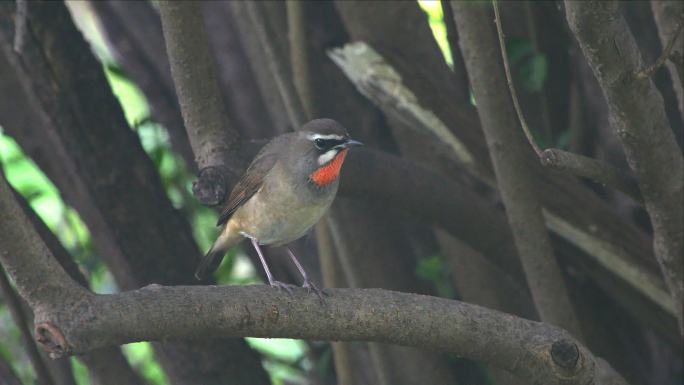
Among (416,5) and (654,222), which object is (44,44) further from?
(654,222)

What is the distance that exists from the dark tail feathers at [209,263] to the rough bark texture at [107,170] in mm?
104

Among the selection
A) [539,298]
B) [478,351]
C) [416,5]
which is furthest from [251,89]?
[478,351]

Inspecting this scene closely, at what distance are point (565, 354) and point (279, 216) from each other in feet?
5.33

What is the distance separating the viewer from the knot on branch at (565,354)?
3895 mm

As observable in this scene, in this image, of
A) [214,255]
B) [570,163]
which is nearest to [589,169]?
[570,163]

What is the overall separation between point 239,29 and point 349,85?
797mm

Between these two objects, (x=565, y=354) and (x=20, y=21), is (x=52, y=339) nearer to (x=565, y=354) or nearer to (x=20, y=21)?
(x=565, y=354)

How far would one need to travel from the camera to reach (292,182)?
4.95 metres

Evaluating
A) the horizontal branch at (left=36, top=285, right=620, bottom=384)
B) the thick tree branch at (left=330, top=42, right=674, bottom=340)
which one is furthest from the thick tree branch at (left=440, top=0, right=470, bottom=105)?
the horizontal branch at (left=36, top=285, right=620, bottom=384)

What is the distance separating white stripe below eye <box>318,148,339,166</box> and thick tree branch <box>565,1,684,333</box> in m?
1.29

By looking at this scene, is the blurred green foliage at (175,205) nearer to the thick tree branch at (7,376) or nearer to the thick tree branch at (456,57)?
the thick tree branch at (456,57)

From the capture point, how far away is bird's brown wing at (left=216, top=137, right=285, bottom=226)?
15.8ft

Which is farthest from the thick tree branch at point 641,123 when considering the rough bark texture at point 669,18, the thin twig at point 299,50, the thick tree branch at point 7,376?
the thick tree branch at point 7,376

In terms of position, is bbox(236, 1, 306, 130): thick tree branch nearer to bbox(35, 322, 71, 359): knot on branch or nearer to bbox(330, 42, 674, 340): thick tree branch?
bbox(330, 42, 674, 340): thick tree branch
